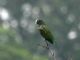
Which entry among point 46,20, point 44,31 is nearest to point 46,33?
point 44,31

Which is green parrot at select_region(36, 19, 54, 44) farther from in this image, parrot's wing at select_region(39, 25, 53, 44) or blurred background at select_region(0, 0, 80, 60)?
blurred background at select_region(0, 0, 80, 60)

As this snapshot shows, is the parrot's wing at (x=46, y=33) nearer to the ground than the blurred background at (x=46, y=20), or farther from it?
nearer to the ground

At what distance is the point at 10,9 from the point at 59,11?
8.48 ft

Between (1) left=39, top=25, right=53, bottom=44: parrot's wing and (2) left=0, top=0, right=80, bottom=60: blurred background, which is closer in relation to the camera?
(1) left=39, top=25, right=53, bottom=44: parrot's wing

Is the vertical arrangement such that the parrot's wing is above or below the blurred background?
below

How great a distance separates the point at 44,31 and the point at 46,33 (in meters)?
0.03

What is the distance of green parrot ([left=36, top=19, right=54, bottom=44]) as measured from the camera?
9.93ft

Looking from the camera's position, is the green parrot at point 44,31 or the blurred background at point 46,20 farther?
the blurred background at point 46,20

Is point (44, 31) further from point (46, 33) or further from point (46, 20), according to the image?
point (46, 20)

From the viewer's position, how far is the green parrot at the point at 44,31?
3.03 meters

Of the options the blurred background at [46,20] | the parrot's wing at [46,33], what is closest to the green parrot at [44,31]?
the parrot's wing at [46,33]

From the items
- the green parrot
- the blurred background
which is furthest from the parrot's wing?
the blurred background

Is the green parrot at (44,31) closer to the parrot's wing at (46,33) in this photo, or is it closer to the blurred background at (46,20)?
the parrot's wing at (46,33)

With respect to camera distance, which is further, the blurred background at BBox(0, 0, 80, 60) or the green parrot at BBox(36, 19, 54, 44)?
the blurred background at BBox(0, 0, 80, 60)
